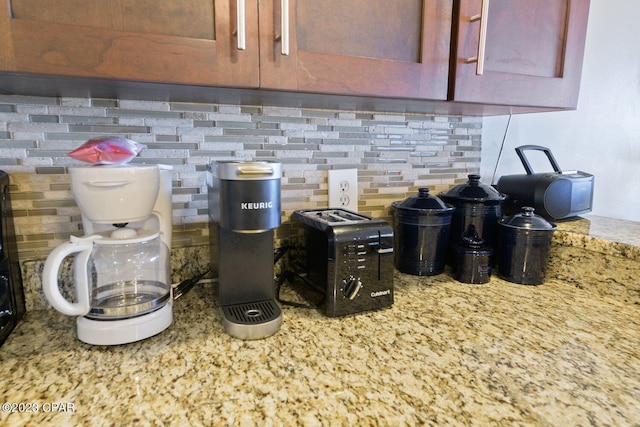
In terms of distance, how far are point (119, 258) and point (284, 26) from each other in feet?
1.74

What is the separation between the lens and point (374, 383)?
1.73 ft

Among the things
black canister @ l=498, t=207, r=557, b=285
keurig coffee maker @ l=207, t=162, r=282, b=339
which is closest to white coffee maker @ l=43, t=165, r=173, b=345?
keurig coffee maker @ l=207, t=162, r=282, b=339

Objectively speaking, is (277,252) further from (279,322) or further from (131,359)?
(131,359)

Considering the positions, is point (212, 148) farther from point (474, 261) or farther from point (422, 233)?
point (474, 261)

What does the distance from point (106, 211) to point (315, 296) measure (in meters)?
0.43

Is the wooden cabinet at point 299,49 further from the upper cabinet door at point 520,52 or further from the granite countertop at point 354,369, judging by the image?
the granite countertop at point 354,369

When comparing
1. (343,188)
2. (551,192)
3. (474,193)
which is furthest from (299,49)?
(551,192)

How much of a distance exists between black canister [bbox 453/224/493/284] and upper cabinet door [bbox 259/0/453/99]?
0.38 metres

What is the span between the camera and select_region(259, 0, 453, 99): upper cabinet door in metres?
0.60

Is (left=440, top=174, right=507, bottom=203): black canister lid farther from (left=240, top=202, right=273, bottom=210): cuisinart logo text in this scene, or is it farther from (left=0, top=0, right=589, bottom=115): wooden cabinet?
(left=240, top=202, right=273, bottom=210): cuisinart logo text

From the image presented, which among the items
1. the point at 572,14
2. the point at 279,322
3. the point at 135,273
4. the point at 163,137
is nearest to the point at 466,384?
the point at 279,322

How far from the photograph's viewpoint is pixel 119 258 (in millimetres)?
730

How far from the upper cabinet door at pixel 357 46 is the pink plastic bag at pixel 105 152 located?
0.89 feet

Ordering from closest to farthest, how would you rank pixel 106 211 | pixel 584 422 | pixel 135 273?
pixel 584 422 → pixel 106 211 → pixel 135 273
